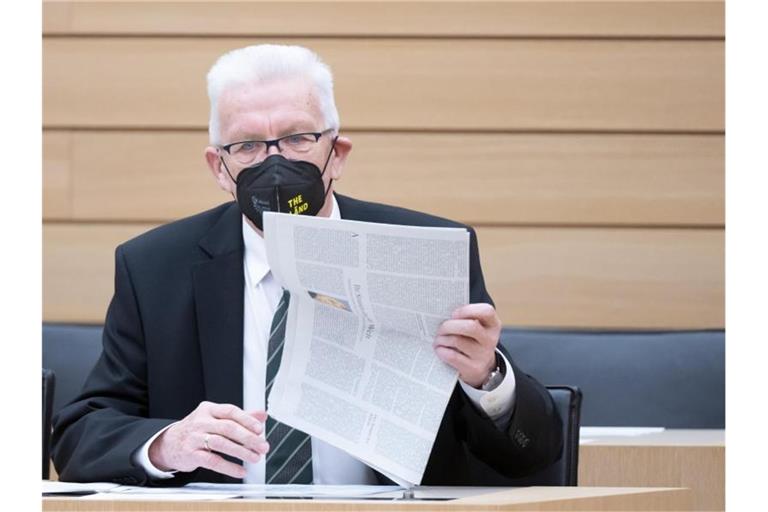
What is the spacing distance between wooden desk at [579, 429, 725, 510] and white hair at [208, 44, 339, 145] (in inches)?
39.1

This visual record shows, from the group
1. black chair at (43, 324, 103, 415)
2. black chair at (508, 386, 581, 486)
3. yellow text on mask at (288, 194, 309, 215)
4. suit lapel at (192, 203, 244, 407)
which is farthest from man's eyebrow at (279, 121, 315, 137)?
black chair at (43, 324, 103, 415)

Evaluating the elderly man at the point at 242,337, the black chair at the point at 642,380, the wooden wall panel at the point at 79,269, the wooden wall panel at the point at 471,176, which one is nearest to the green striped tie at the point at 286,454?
the elderly man at the point at 242,337

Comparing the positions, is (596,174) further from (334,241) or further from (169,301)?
(334,241)

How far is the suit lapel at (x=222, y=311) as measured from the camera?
2094mm

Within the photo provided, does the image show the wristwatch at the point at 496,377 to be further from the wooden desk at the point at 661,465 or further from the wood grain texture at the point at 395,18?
the wood grain texture at the point at 395,18

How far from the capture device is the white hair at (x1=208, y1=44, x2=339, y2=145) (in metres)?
2.12

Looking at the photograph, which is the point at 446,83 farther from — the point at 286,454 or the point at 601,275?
the point at 286,454

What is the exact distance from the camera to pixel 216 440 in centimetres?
169

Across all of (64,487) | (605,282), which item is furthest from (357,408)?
(605,282)

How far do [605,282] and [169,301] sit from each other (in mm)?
2111

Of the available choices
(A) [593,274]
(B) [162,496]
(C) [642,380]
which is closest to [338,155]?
(B) [162,496]

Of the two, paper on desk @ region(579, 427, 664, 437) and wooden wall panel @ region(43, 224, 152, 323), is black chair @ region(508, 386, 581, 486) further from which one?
wooden wall panel @ region(43, 224, 152, 323)

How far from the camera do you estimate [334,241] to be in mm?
1661

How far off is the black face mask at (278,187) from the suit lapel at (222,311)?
15 cm
